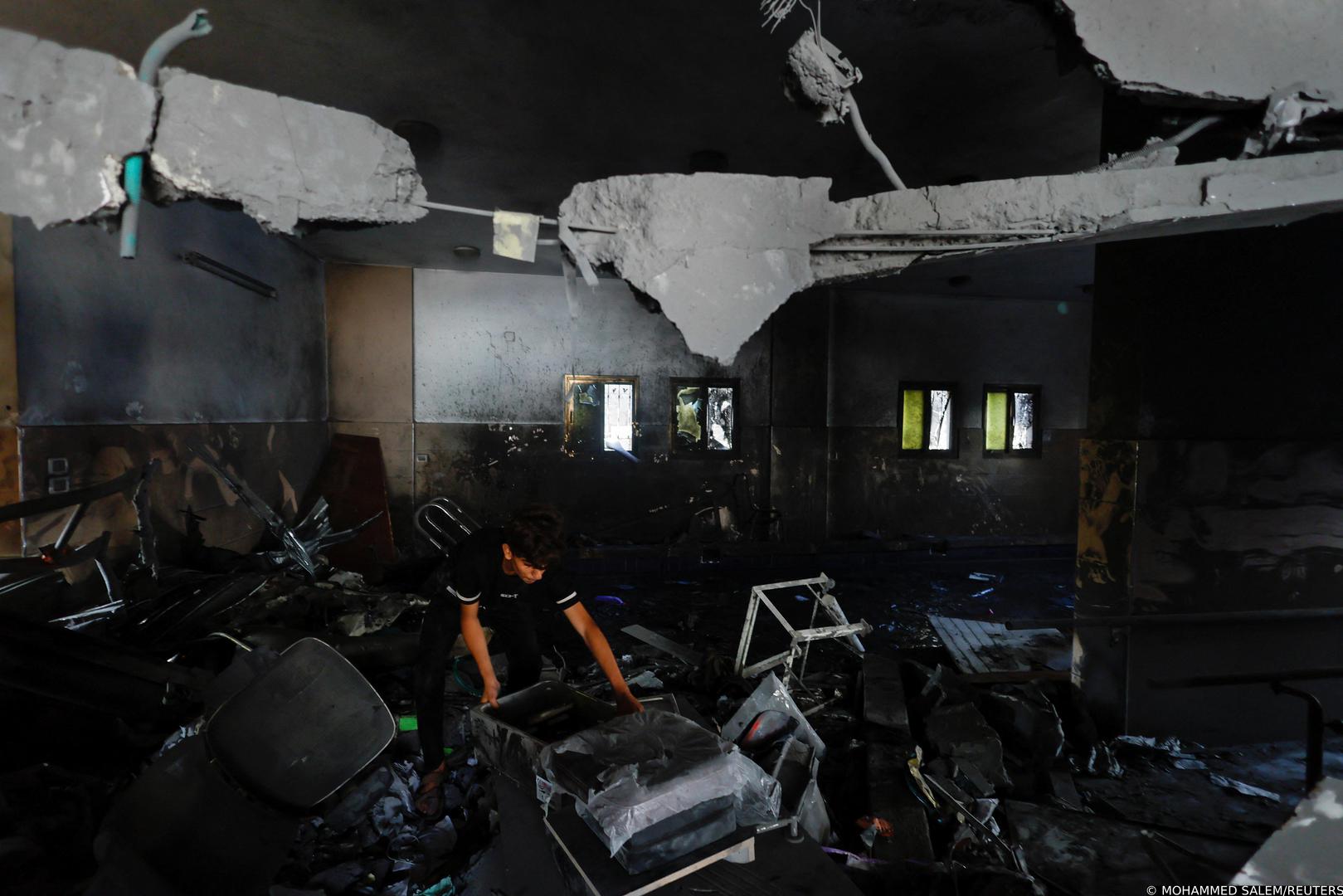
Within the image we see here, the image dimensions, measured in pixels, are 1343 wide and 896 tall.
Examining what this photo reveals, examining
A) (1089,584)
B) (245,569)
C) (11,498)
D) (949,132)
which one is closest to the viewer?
→ (11,498)

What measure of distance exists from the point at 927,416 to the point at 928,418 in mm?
34

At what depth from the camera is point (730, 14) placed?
3301 millimetres

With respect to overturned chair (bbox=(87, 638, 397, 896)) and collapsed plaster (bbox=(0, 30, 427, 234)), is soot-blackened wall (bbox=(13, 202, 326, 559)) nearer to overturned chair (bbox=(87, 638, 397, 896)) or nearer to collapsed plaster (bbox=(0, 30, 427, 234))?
collapsed plaster (bbox=(0, 30, 427, 234))

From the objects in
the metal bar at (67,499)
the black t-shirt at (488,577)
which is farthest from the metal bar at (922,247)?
the metal bar at (67,499)

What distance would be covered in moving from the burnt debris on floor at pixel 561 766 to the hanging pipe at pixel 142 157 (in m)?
1.59

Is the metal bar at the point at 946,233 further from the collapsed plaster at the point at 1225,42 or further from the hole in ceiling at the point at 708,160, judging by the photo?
the hole in ceiling at the point at 708,160

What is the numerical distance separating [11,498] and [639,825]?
434cm

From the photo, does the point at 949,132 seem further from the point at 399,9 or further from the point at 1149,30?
the point at 399,9

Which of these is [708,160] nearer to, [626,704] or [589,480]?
[626,704]

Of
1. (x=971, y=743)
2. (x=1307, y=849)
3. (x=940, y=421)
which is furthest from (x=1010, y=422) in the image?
(x=1307, y=849)

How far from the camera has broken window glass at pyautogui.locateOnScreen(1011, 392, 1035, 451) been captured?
409 inches

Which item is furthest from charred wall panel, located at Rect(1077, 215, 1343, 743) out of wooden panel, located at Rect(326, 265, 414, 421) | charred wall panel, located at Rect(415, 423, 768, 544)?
wooden panel, located at Rect(326, 265, 414, 421)

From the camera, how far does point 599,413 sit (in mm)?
9195

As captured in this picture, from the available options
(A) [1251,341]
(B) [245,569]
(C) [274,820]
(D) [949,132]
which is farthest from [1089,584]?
(B) [245,569]
